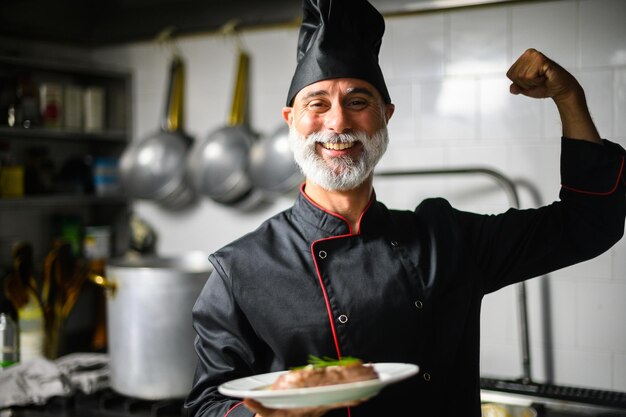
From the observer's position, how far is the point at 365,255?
109 centimetres

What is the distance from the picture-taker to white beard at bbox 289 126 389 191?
1.07 metres

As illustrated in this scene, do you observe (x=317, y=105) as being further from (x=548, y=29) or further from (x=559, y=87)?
(x=548, y=29)

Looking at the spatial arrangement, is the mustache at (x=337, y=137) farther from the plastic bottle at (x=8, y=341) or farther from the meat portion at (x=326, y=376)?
the plastic bottle at (x=8, y=341)

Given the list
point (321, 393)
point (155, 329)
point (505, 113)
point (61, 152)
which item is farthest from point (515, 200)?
point (61, 152)

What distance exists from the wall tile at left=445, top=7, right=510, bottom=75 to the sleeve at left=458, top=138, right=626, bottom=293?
30.0 inches

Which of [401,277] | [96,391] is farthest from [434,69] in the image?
[96,391]

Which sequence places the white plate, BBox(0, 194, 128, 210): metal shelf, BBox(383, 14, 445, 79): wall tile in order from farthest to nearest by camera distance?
BBox(0, 194, 128, 210): metal shelf < BBox(383, 14, 445, 79): wall tile < the white plate

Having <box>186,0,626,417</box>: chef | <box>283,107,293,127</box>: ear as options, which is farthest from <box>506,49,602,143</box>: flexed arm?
<box>283,107,293,127</box>: ear

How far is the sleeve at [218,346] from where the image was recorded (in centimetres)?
103

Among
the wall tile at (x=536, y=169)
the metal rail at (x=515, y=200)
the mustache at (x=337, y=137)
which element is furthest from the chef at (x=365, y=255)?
the wall tile at (x=536, y=169)

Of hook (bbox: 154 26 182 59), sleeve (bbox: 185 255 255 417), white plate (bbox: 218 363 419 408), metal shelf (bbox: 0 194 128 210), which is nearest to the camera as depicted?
white plate (bbox: 218 363 419 408)

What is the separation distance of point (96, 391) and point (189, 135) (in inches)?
33.0

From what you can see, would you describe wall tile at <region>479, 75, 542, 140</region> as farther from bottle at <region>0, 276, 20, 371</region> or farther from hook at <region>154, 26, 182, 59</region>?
bottle at <region>0, 276, 20, 371</region>

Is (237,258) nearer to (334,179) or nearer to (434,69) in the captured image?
(334,179)
